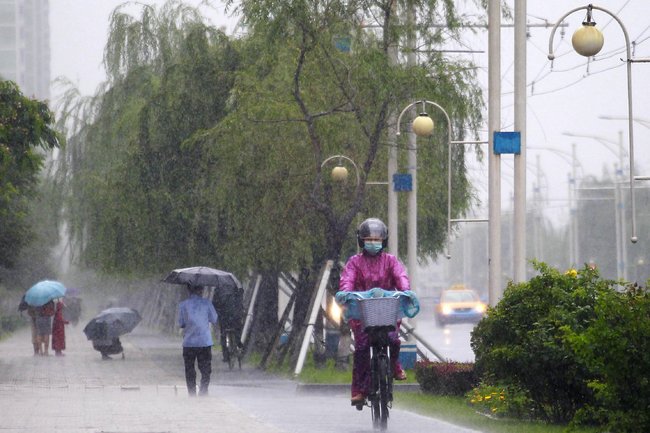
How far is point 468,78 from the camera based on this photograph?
2608 centimetres

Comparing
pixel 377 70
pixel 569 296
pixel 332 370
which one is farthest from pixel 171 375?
pixel 569 296

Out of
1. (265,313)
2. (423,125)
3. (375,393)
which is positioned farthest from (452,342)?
(375,393)

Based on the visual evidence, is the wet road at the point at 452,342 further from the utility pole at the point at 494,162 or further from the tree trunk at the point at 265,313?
the utility pole at the point at 494,162

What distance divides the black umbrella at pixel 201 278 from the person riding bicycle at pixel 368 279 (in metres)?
8.81

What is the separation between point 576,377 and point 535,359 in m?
0.47

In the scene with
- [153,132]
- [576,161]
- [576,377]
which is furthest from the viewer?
[576,161]

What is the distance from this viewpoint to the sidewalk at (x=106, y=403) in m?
12.8

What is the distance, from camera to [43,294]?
120 feet

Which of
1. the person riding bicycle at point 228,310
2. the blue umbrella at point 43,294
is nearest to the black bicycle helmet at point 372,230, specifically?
the person riding bicycle at point 228,310

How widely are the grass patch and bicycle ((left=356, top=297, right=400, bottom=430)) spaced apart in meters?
0.87

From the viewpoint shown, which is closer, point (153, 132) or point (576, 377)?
point (576, 377)

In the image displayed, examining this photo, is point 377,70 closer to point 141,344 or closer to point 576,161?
point 141,344

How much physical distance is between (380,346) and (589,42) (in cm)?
436

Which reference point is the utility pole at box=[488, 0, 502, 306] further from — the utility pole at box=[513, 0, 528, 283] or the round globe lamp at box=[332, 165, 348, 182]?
the round globe lamp at box=[332, 165, 348, 182]
